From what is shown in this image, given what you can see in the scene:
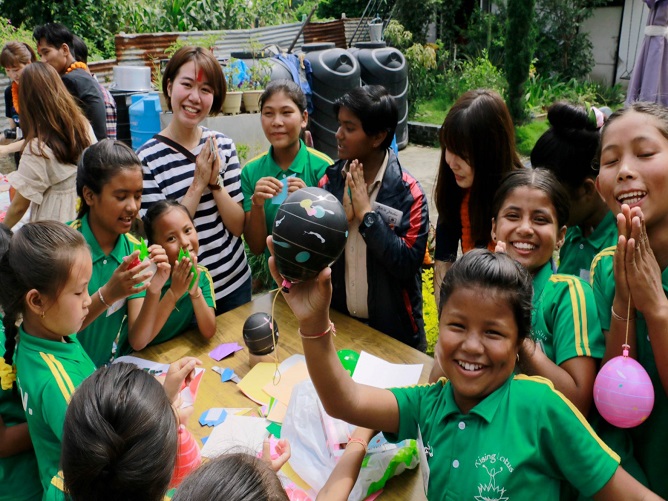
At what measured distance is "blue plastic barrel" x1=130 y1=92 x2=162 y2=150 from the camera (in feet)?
20.0

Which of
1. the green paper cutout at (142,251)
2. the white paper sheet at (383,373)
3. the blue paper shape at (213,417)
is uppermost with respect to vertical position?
the green paper cutout at (142,251)

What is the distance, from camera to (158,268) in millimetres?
2482

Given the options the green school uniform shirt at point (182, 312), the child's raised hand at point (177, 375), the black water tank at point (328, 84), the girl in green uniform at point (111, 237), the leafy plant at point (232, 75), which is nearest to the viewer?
the child's raised hand at point (177, 375)

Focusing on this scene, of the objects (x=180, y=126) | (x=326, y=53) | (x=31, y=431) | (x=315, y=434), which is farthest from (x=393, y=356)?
(x=326, y=53)

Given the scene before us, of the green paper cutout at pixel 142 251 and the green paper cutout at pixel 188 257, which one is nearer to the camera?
the green paper cutout at pixel 142 251

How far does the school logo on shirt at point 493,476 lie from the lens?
1.38 meters

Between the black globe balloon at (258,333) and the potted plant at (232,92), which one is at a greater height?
the potted plant at (232,92)

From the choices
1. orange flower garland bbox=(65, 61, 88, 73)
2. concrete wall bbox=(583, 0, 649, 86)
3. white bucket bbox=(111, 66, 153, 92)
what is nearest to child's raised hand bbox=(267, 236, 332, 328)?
orange flower garland bbox=(65, 61, 88, 73)

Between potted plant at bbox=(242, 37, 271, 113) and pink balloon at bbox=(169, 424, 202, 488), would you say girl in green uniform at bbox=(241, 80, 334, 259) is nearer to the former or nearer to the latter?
pink balloon at bbox=(169, 424, 202, 488)

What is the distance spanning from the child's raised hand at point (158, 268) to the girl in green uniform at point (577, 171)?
5.39 ft

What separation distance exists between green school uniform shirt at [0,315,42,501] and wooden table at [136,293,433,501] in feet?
1.77

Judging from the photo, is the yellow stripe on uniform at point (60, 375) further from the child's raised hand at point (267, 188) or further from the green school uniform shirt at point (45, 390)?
the child's raised hand at point (267, 188)

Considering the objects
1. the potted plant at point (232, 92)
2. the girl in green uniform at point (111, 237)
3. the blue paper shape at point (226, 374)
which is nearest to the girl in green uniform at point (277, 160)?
the girl in green uniform at point (111, 237)

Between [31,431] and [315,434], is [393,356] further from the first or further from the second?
[31,431]
